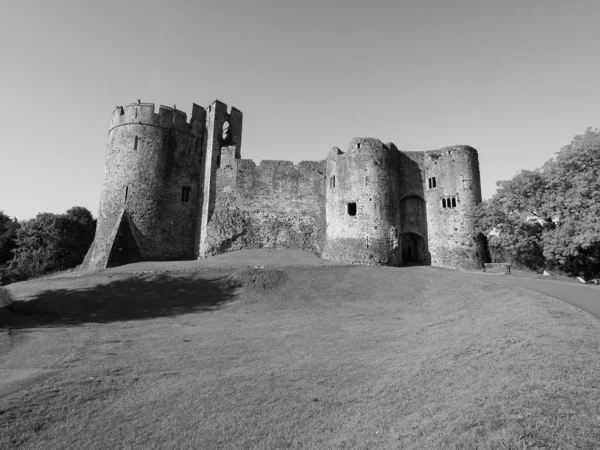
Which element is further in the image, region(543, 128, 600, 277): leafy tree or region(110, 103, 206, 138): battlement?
region(110, 103, 206, 138): battlement

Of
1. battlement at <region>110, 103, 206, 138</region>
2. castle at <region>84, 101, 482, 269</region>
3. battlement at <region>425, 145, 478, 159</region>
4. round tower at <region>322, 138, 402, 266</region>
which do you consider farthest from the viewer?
battlement at <region>110, 103, 206, 138</region>

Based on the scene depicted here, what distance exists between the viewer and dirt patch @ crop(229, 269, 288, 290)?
78.1 ft

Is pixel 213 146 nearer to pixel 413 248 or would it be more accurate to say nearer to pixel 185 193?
pixel 185 193

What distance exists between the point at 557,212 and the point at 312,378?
2357cm

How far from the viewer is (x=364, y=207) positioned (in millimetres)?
32531

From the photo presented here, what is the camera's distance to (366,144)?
3359cm

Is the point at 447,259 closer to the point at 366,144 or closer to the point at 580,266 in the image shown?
the point at 580,266

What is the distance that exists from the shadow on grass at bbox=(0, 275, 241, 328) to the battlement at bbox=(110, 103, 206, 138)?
17.3 metres

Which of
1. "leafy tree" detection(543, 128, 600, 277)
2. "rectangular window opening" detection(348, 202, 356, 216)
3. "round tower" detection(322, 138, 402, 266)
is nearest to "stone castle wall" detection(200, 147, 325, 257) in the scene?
"round tower" detection(322, 138, 402, 266)

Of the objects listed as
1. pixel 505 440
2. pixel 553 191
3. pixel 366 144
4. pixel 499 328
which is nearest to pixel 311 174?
pixel 366 144

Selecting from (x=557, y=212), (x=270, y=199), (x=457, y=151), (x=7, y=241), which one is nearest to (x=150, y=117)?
(x=270, y=199)

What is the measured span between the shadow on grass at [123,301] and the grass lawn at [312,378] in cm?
35

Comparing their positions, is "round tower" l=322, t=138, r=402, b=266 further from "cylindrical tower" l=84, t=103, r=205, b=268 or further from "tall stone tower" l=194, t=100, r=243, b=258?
"cylindrical tower" l=84, t=103, r=205, b=268

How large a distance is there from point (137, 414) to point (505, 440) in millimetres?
7387
